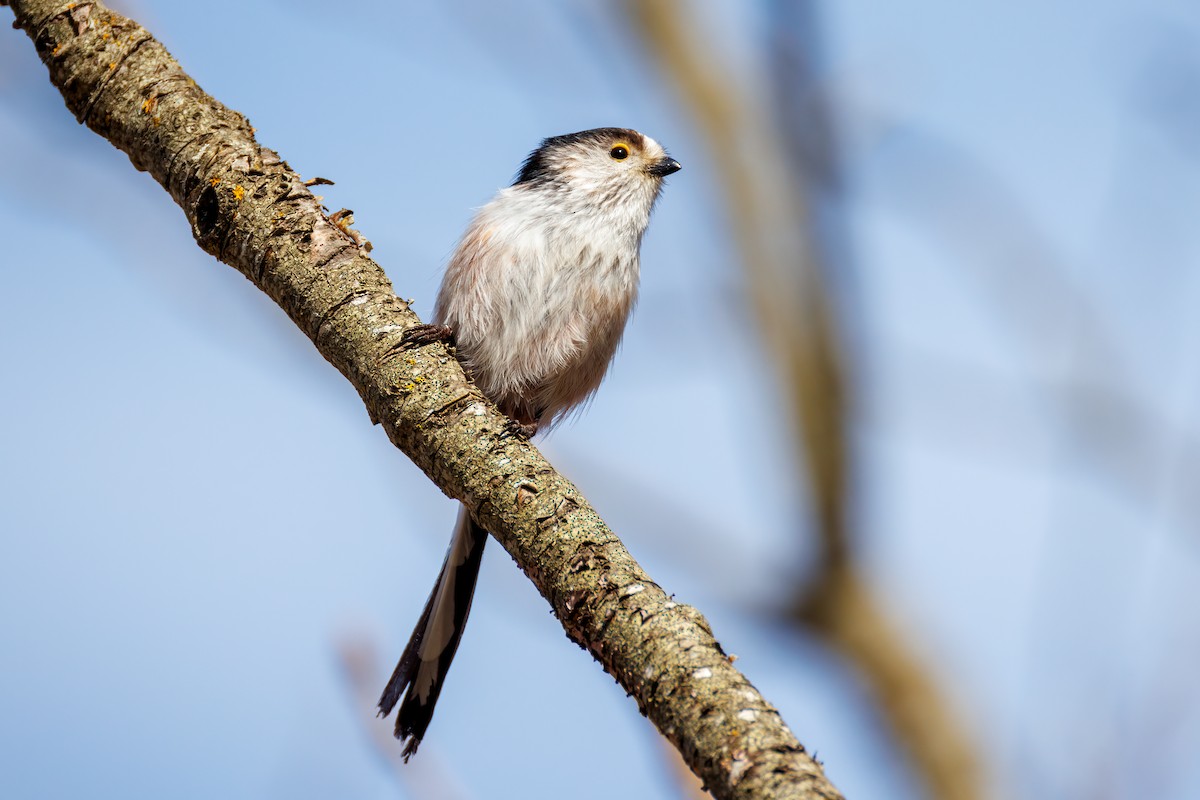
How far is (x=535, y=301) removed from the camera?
3.35m

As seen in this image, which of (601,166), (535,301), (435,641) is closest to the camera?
(435,641)

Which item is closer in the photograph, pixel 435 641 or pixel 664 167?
pixel 435 641

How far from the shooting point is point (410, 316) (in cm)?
200

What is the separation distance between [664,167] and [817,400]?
1.30 m

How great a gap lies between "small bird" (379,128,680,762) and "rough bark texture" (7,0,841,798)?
1104 mm

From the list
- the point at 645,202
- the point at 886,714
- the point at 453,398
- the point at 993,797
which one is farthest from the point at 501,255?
the point at 993,797

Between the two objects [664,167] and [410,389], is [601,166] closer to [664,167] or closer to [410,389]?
[664,167]

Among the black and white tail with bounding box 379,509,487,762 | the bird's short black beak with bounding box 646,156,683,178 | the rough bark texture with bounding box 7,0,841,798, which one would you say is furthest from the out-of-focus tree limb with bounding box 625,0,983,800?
the rough bark texture with bounding box 7,0,841,798

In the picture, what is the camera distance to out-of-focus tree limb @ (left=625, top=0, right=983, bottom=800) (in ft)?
11.1

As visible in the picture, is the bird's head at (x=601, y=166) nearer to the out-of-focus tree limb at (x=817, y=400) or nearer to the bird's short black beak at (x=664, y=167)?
the bird's short black beak at (x=664, y=167)

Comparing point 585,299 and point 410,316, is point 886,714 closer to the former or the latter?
point 585,299

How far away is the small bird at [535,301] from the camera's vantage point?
3.33m

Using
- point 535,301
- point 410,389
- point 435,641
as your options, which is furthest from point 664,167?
point 410,389

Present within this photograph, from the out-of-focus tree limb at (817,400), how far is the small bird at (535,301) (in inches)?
18.1
